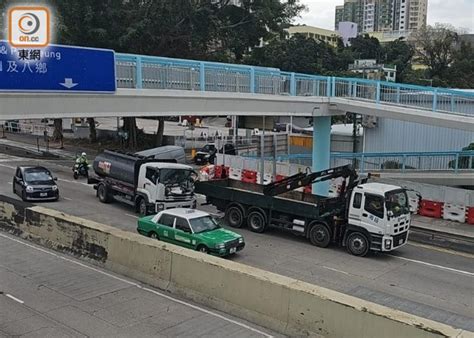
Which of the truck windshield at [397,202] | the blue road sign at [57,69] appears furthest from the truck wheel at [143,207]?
the truck windshield at [397,202]

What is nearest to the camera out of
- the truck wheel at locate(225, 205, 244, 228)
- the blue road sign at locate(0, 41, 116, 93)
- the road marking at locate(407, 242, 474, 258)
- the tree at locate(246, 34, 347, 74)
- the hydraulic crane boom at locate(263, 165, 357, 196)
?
the blue road sign at locate(0, 41, 116, 93)

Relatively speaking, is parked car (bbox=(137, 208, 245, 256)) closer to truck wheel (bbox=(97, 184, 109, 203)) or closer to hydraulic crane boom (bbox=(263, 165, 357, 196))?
hydraulic crane boom (bbox=(263, 165, 357, 196))

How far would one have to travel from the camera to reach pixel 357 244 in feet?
54.6

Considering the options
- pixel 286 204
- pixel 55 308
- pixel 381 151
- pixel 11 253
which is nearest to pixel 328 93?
→ pixel 286 204

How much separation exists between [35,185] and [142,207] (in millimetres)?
5221

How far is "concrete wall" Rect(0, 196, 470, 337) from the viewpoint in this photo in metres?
7.77

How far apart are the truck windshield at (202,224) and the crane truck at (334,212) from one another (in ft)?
10.9

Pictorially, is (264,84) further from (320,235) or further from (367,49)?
(367,49)

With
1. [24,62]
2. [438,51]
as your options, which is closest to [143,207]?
[24,62]

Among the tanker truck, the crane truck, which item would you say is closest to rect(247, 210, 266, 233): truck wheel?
the crane truck

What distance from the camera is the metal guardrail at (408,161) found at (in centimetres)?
2755

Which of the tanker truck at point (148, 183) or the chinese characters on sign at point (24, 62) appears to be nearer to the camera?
the chinese characters on sign at point (24, 62)

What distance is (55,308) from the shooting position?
1018 cm
